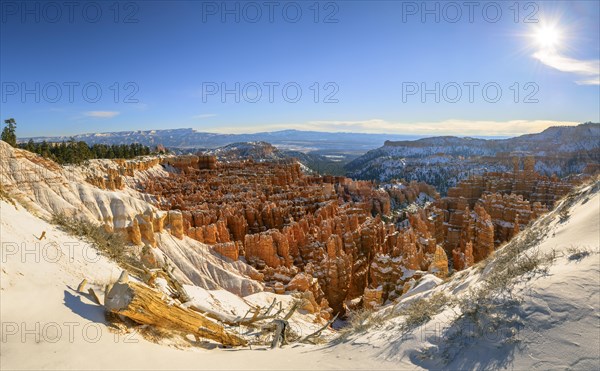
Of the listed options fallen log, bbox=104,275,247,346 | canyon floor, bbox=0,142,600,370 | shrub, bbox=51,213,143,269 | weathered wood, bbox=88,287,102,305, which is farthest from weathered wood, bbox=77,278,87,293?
shrub, bbox=51,213,143,269

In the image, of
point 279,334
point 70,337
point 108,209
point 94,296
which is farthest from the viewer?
point 108,209

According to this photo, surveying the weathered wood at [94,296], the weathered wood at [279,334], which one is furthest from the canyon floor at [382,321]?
the weathered wood at [279,334]

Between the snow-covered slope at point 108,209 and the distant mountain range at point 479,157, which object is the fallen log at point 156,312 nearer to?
the snow-covered slope at point 108,209

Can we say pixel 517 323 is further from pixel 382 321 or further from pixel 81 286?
pixel 81 286

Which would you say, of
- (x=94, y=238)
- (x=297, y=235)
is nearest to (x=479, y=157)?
(x=297, y=235)

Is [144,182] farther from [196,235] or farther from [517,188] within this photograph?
[517,188]

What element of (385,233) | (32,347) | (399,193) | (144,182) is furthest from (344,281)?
(399,193)
